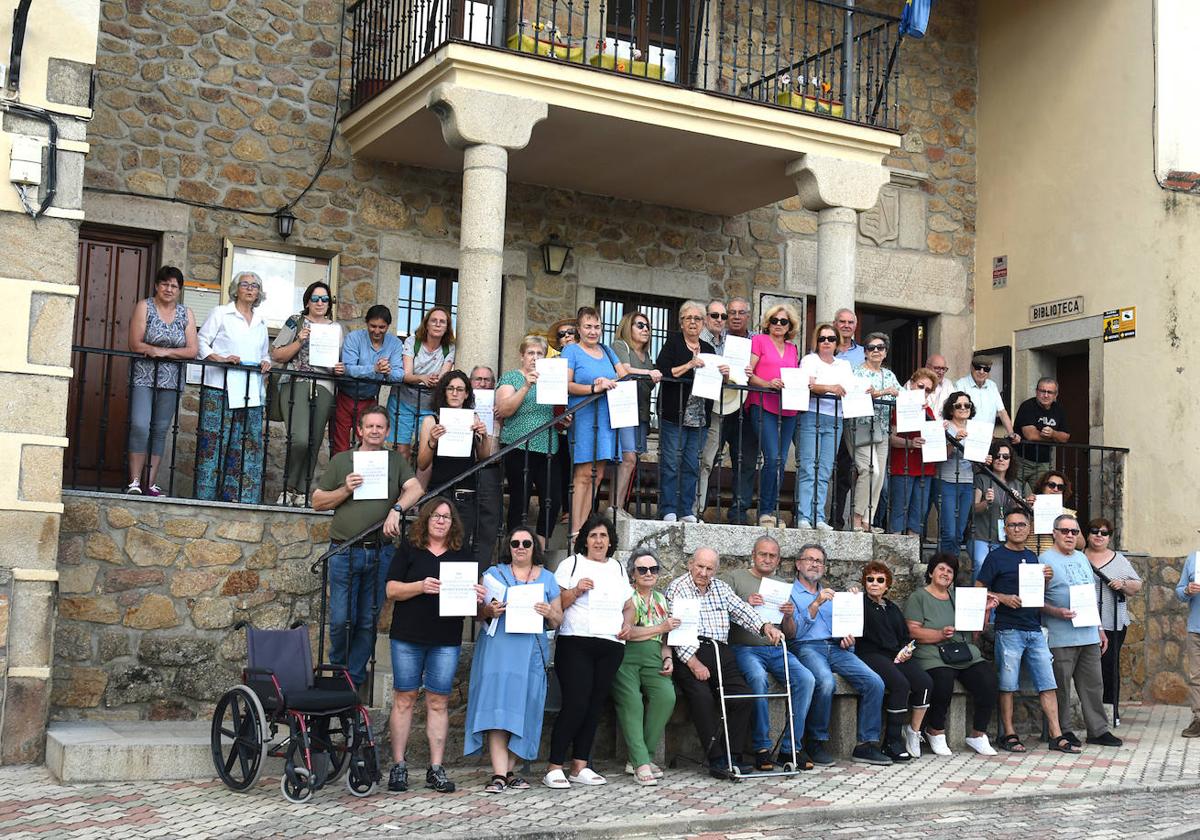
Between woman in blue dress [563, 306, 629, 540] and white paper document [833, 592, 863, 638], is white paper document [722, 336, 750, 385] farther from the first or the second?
white paper document [833, 592, 863, 638]

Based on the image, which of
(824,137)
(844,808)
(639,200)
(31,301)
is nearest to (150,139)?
(31,301)

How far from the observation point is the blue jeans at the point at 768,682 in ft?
26.9

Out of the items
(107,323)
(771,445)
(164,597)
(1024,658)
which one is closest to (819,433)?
(771,445)

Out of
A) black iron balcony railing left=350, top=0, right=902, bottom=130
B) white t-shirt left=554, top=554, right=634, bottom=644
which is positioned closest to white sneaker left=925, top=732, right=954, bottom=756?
white t-shirt left=554, top=554, right=634, bottom=644

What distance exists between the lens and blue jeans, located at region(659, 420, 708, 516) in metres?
9.12

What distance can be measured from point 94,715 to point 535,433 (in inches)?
119

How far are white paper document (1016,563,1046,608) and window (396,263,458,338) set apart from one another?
16.4ft

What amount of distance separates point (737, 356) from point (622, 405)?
1020 mm

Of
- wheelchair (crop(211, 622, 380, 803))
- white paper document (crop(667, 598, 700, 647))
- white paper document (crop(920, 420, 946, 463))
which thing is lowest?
wheelchair (crop(211, 622, 380, 803))

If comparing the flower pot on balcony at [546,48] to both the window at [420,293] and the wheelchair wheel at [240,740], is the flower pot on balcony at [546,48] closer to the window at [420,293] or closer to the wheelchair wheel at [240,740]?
the window at [420,293]

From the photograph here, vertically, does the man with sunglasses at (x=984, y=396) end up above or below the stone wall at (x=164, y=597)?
above

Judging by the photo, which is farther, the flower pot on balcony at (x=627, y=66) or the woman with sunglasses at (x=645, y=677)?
the flower pot on balcony at (x=627, y=66)

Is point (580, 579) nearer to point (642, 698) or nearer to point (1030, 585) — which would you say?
point (642, 698)

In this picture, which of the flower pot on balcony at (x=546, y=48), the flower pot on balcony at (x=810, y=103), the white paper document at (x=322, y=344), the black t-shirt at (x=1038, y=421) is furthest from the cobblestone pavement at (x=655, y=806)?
the flower pot on balcony at (x=810, y=103)
